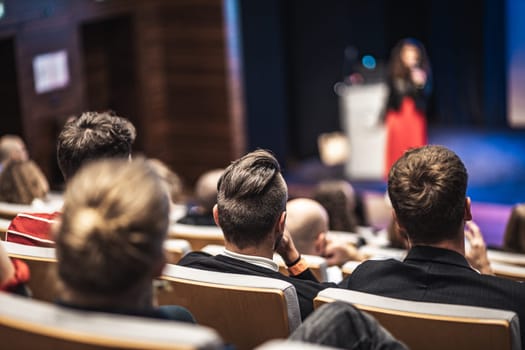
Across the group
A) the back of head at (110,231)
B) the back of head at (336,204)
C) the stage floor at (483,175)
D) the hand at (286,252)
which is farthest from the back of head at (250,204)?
the stage floor at (483,175)

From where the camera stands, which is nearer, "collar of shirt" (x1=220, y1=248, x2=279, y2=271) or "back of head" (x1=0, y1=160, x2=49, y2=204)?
"collar of shirt" (x1=220, y1=248, x2=279, y2=271)

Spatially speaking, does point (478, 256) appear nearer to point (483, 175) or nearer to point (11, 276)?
point (11, 276)

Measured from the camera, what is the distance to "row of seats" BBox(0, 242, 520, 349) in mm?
1867

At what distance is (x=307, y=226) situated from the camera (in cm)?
328

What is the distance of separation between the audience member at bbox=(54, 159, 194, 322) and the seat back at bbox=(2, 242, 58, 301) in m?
0.69

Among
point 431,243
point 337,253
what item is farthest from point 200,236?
point 431,243

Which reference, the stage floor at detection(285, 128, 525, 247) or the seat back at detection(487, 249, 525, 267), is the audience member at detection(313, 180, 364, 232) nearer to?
the seat back at detection(487, 249, 525, 267)

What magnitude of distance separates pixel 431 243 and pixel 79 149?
1.02m

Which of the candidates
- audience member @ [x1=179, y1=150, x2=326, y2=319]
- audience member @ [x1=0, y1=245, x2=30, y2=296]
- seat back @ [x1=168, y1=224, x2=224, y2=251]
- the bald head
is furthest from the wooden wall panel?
audience member @ [x1=0, y1=245, x2=30, y2=296]

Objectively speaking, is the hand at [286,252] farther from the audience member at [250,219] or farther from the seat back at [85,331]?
the seat back at [85,331]

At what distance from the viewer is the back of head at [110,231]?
1379mm

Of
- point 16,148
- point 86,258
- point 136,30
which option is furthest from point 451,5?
point 86,258

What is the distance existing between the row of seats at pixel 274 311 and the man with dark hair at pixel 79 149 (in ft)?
0.79

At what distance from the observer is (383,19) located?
9.55 meters
